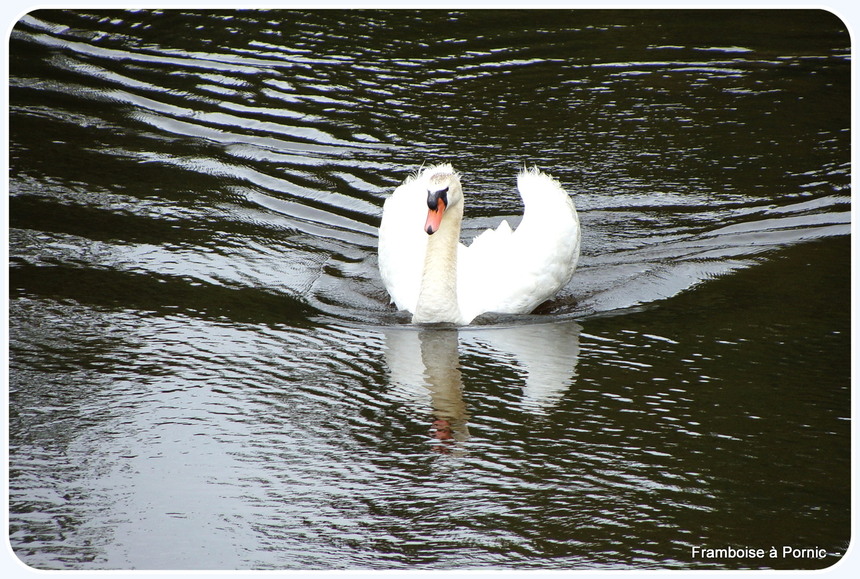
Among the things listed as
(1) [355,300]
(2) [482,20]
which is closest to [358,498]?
(1) [355,300]

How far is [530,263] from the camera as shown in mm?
7891

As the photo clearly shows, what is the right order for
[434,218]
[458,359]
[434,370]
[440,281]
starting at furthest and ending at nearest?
[440,281] → [434,218] → [458,359] → [434,370]

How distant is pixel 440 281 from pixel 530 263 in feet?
2.04

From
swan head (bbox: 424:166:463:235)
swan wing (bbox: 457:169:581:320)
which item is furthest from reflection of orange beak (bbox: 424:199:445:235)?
swan wing (bbox: 457:169:581:320)

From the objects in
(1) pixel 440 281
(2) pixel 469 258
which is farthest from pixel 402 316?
(2) pixel 469 258

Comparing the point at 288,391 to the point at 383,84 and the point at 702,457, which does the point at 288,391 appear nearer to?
the point at 702,457

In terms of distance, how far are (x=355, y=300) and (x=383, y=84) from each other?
4.89 m

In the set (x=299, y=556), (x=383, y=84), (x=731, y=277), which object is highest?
(x=383, y=84)

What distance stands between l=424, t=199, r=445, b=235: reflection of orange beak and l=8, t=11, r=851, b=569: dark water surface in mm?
722

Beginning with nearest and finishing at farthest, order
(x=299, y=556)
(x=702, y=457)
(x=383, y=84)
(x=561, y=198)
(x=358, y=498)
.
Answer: (x=299, y=556) → (x=358, y=498) → (x=702, y=457) → (x=561, y=198) → (x=383, y=84)

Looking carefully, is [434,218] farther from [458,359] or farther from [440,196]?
[458,359]

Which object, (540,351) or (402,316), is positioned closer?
(540,351)

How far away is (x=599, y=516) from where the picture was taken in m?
5.30

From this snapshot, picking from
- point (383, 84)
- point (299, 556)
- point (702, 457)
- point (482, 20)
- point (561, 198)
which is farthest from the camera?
point (482, 20)
